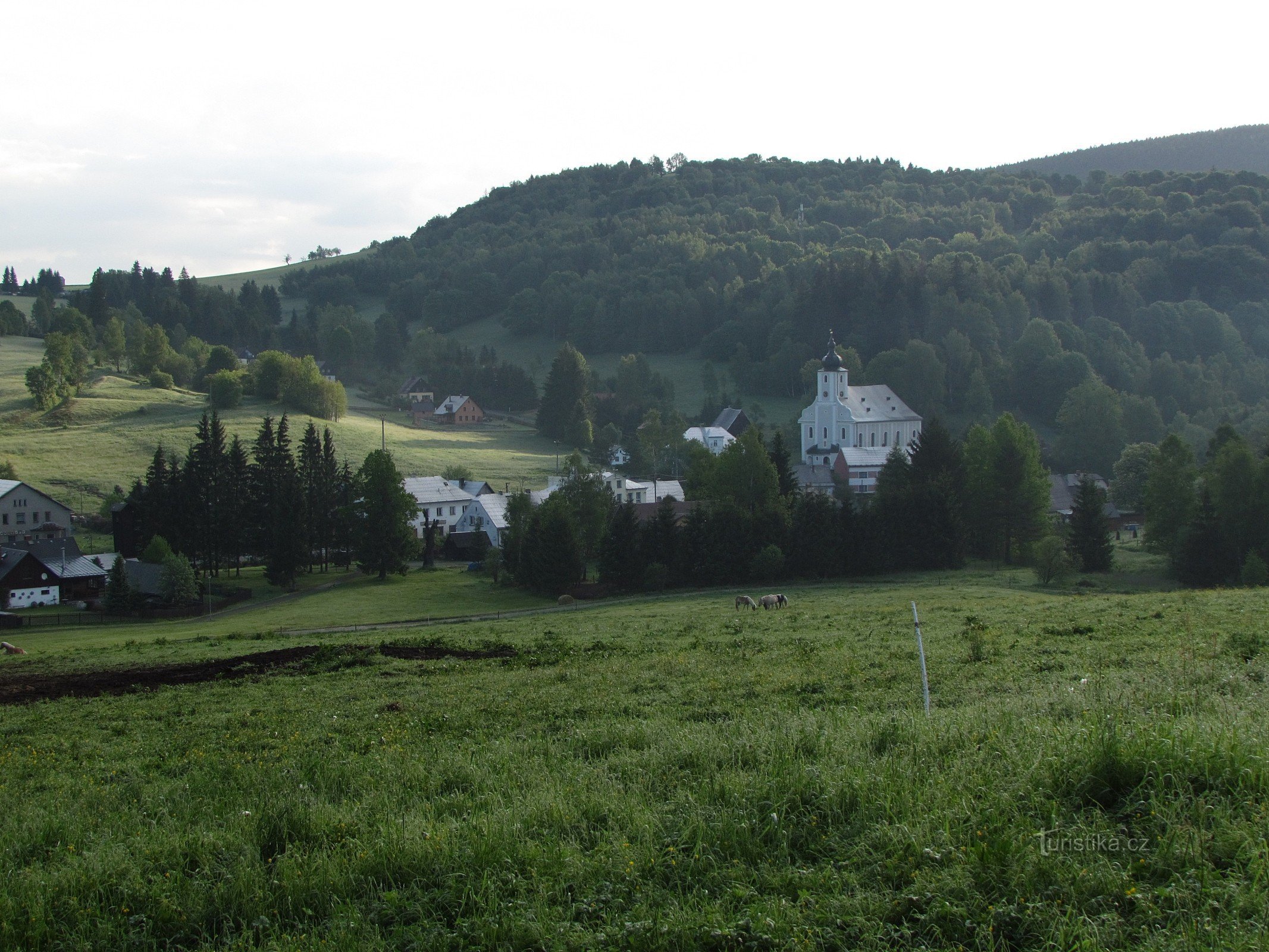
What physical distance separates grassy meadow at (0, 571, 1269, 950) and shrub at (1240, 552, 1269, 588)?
3501 cm

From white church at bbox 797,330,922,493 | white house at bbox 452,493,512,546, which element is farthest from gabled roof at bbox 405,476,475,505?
white church at bbox 797,330,922,493

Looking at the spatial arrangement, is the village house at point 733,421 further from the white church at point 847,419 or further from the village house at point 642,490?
the village house at point 642,490

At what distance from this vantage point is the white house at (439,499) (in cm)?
7912

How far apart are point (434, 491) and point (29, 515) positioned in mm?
28540

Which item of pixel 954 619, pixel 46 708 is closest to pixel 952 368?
pixel 954 619

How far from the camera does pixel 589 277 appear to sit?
A: 631 ft

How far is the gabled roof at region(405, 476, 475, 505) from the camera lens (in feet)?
261

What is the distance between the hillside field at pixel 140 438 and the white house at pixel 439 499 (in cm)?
1153

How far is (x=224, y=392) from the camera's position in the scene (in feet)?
349

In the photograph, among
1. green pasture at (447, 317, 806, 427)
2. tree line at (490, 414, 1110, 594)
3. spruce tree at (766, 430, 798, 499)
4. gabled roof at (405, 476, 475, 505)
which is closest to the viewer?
tree line at (490, 414, 1110, 594)

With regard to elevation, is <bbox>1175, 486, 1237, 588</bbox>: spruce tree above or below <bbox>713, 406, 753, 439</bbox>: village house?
below

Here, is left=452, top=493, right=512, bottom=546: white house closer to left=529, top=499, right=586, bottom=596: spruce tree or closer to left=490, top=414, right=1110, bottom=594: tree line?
left=490, top=414, right=1110, bottom=594: tree line

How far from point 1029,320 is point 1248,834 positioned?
142 m

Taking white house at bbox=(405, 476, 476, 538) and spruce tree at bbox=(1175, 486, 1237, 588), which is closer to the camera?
spruce tree at bbox=(1175, 486, 1237, 588)
